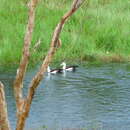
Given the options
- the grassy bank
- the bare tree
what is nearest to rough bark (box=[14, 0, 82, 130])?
the bare tree

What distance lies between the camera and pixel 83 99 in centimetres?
1324

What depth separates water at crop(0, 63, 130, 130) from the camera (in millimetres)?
10680

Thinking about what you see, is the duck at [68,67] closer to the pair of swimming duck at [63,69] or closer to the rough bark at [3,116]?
the pair of swimming duck at [63,69]

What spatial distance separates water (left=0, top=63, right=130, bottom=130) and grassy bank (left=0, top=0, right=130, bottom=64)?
1.62m

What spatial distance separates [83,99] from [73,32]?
22.7ft

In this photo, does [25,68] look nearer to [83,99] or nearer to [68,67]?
[83,99]

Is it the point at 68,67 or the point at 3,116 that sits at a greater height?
the point at 3,116

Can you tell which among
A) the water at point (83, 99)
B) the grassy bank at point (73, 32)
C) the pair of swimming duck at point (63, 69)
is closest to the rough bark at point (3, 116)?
the water at point (83, 99)

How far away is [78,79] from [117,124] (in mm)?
5344

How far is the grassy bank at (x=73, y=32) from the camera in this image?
18.9 metres

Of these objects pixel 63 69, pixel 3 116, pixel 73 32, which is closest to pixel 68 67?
pixel 63 69

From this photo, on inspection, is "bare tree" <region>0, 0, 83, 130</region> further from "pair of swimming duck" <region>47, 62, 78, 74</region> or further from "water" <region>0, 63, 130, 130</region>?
"pair of swimming duck" <region>47, 62, 78, 74</region>

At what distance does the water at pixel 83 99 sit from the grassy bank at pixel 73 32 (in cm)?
162

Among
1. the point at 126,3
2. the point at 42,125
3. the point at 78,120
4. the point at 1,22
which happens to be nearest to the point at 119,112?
the point at 78,120
